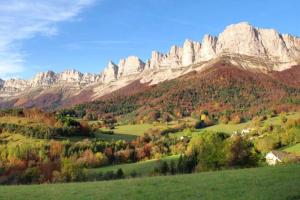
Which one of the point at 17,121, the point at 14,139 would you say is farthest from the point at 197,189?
the point at 17,121

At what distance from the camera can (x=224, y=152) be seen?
79.0 meters

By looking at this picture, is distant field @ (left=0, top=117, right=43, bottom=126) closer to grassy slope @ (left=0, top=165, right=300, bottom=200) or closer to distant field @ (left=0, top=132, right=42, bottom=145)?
distant field @ (left=0, top=132, right=42, bottom=145)

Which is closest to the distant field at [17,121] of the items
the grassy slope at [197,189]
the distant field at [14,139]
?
the distant field at [14,139]

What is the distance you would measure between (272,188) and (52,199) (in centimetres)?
1652

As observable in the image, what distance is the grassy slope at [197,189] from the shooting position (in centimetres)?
3005

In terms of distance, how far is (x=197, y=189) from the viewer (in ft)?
109

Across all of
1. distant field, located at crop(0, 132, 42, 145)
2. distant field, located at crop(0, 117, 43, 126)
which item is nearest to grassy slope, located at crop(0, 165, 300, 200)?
distant field, located at crop(0, 132, 42, 145)

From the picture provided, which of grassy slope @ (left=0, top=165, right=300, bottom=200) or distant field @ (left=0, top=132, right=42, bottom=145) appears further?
distant field @ (left=0, top=132, right=42, bottom=145)


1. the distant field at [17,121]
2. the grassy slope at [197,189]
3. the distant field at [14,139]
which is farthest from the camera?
the distant field at [17,121]

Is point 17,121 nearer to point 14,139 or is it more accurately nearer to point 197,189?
point 14,139

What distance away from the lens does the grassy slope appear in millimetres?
30047

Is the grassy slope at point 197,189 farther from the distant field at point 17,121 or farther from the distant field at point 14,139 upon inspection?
the distant field at point 17,121

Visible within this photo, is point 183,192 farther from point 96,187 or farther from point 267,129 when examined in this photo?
point 267,129

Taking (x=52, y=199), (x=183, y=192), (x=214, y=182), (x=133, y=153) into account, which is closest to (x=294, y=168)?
(x=214, y=182)
